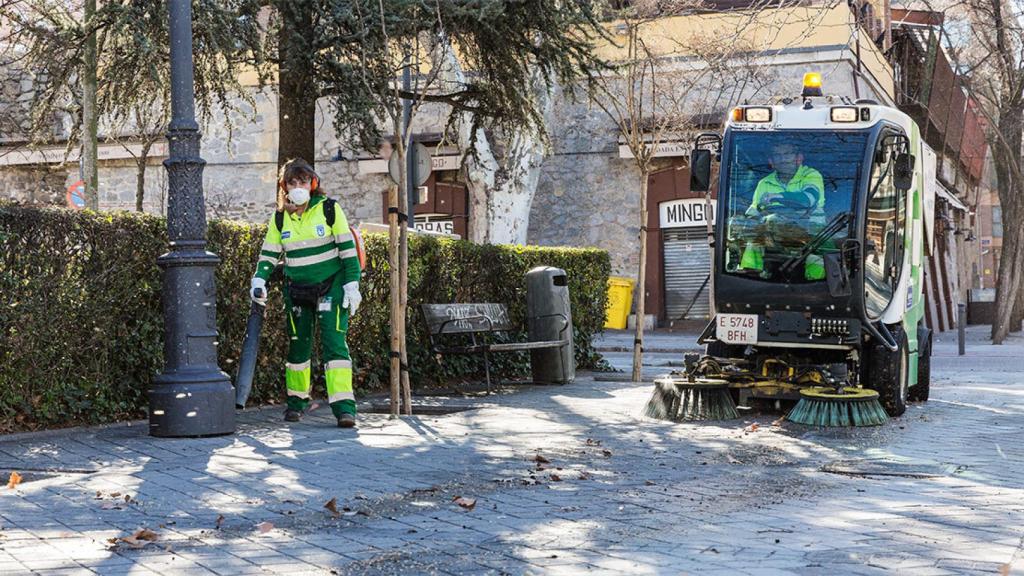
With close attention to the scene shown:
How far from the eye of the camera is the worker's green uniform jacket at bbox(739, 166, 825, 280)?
1122cm

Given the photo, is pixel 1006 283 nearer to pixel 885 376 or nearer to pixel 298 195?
pixel 885 376

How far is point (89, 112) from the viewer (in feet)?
46.5

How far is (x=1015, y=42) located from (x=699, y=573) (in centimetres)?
2359

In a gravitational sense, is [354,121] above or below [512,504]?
above

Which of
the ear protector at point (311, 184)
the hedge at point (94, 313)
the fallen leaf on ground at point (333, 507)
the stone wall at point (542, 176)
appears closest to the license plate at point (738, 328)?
the hedge at point (94, 313)

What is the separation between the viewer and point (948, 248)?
139ft

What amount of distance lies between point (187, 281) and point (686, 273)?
2119cm

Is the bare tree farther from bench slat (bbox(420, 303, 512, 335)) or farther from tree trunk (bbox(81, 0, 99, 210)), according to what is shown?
tree trunk (bbox(81, 0, 99, 210))

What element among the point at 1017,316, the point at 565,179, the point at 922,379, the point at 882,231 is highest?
the point at 565,179

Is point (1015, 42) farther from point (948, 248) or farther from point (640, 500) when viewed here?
point (640, 500)

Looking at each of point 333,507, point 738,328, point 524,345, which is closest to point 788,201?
point 738,328

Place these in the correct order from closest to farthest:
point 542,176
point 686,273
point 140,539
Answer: point 140,539 → point 686,273 → point 542,176

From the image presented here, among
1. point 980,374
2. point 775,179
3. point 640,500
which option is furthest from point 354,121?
point 980,374

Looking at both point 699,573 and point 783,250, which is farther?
point 783,250
